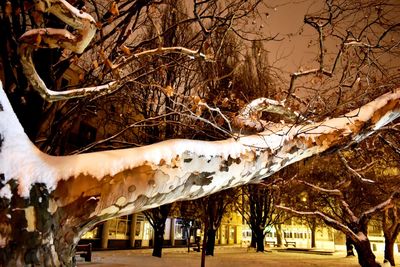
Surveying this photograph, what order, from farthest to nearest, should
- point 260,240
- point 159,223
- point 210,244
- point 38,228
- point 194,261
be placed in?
point 260,240, point 210,244, point 159,223, point 194,261, point 38,228

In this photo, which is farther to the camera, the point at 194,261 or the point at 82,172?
the point at 194,261

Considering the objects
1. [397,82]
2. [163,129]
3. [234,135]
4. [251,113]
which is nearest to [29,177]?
[234,135]

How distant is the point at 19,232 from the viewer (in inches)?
87.7

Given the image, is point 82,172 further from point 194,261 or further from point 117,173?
point 194,261

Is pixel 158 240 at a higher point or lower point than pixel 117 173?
lower

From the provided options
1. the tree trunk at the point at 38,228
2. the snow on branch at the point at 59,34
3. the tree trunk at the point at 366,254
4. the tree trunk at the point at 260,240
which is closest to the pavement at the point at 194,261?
the tree trunk at the point at 366,254

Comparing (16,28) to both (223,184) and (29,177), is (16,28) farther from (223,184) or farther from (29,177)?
(223,184)

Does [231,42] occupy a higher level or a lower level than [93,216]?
higher

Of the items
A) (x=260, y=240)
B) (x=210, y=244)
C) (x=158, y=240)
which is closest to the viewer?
(x=158, y=240)

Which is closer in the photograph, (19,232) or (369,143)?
(19,232)

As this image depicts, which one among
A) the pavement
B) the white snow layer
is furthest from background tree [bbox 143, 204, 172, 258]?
the white snow layer

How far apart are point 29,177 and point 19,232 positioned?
1.27ft

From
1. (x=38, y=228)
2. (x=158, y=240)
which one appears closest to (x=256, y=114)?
(x=38, y=228)

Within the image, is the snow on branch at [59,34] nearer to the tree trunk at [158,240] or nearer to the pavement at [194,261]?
the pavement at [194,261]
